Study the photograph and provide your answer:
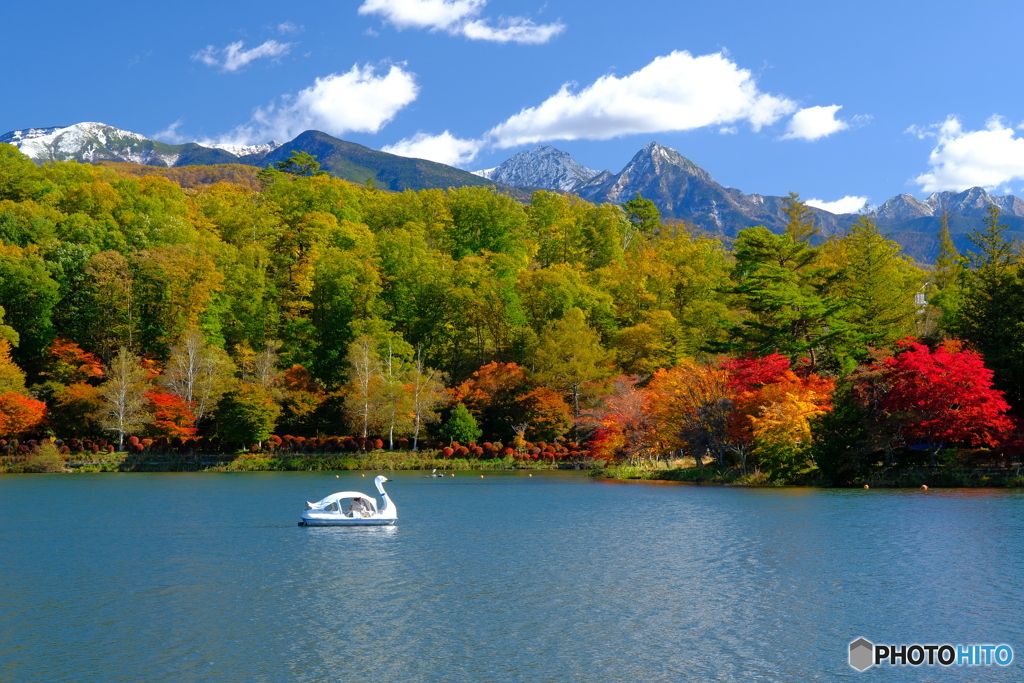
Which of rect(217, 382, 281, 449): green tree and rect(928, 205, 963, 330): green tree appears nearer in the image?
rect(217, 382, 281, 449): green tree

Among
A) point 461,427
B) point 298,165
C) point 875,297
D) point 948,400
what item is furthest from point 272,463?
point 298,165

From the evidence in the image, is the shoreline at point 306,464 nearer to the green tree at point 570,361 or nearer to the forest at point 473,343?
the forest at point 473,343

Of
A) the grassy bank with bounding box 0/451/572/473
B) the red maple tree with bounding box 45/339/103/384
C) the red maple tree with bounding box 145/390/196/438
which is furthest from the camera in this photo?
the red maple tree with bounding box 45/339/103/384

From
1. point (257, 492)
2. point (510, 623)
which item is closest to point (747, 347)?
point (257, 492)

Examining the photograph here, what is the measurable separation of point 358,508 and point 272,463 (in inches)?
1107

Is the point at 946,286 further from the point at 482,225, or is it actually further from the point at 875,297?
the point at 482,225

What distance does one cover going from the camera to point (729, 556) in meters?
23.2

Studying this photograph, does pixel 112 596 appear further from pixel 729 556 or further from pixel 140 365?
pixel 140 365

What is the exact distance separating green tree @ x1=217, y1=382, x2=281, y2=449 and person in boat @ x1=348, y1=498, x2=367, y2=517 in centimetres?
2844

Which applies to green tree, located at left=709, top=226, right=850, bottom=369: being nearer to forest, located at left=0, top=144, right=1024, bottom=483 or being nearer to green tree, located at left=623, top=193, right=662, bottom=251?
forest, located at left=0, top=144, right=1024, bottom=483

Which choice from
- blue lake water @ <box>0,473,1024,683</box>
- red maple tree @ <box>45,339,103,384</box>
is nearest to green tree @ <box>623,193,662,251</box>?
red maple tree @ <box>45,339,103,384</box>

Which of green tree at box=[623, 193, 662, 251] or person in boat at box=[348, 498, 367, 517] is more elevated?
green tree at box=[623, 193, 662, 251]

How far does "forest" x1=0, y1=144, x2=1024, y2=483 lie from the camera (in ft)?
135

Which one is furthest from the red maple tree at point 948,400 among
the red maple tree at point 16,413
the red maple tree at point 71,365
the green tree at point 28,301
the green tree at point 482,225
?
the green tree at point 28,301
